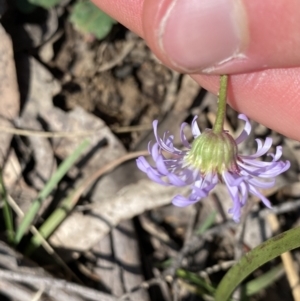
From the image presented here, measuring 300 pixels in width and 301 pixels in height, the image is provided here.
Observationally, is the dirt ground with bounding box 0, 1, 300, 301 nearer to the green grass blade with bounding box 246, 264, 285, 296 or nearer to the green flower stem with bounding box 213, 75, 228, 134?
→ the green grass blade with bounding box 246, 264, 285, 296

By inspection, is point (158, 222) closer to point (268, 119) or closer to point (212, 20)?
point (268, 119)

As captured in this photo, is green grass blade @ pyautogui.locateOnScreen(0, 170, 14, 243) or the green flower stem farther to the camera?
green grass blade @ pyautogui.locateOnScreen(0, 170, 14, 243)

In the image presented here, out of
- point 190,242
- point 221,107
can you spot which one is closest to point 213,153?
point 221,107

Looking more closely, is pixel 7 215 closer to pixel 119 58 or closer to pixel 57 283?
pixel 57 283

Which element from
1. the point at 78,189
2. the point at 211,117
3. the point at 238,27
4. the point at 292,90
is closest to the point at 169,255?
the point at 78,189

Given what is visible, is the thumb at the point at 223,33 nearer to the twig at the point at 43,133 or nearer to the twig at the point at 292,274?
the twig at the point at 43,133

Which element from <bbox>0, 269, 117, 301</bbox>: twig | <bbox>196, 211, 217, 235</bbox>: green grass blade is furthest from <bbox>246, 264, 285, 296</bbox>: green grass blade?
<bbox>0, 269, 117, 301</bbox>: twig

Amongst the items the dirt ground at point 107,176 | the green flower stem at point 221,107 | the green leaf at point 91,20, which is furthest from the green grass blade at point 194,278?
the green leaf at point 91,20
